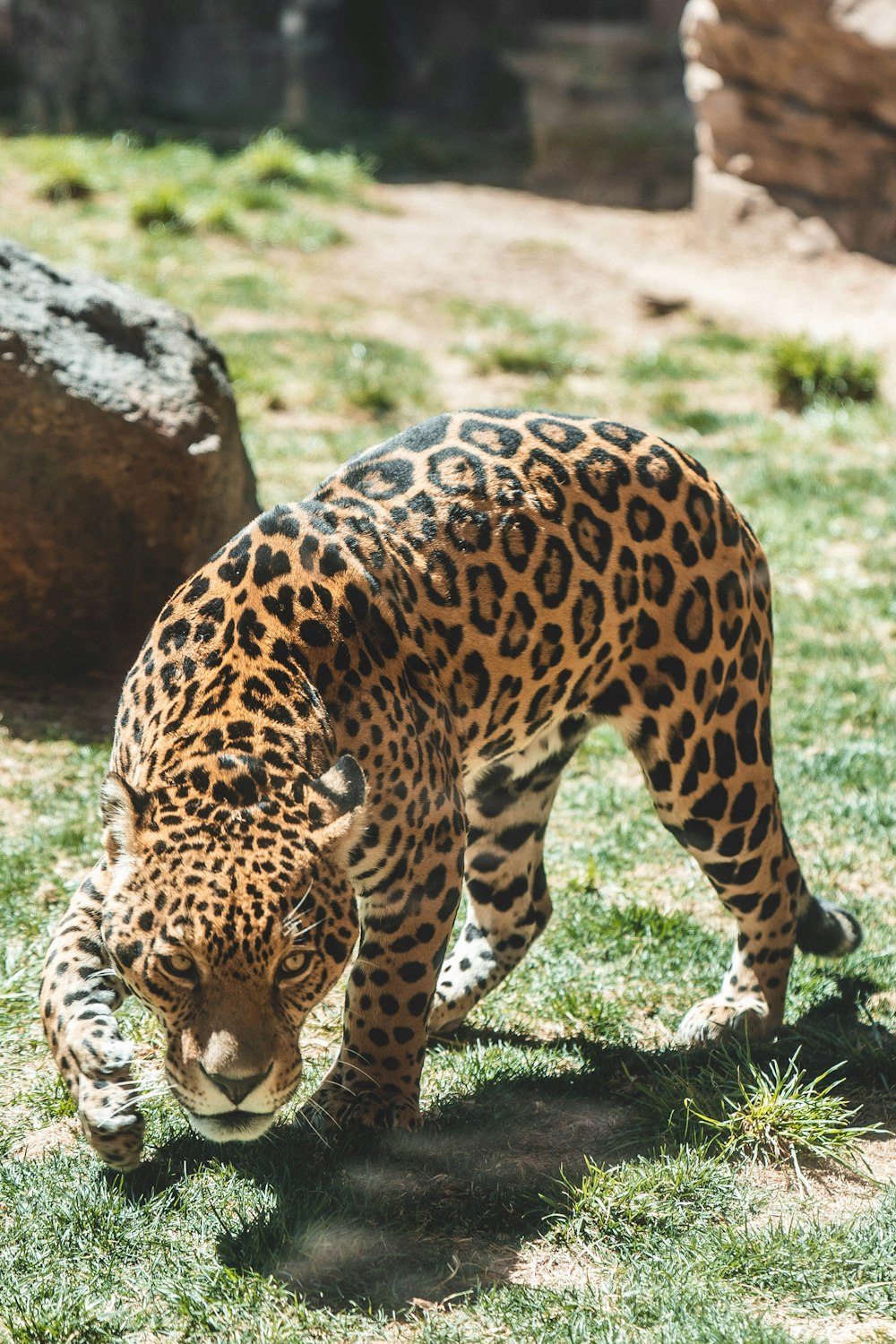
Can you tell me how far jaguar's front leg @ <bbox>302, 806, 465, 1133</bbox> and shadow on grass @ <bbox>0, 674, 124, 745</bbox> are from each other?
359 cm

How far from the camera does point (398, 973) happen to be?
185 inches

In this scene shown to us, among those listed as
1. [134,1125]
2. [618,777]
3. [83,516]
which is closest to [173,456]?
[83,516]

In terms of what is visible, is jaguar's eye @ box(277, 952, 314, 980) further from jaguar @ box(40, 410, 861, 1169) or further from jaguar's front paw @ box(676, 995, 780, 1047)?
jaguar's front paw @ box(676, 995, 780, 1047)

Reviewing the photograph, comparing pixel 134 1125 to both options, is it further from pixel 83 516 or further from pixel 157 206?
pixel 157 206

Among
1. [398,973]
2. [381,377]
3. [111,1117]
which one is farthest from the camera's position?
[381,377]

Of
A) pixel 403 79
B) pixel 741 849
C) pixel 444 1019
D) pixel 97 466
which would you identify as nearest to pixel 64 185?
pixel 97 466

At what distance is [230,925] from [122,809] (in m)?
0.46

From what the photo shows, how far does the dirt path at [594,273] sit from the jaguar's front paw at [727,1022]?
30.8 feet

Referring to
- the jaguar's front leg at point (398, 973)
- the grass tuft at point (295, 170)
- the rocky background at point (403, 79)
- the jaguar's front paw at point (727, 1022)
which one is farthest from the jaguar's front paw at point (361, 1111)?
the rocky background at point (403, 79)

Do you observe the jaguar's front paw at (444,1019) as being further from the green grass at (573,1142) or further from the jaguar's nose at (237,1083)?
the jaguar's nose at (237,1083)

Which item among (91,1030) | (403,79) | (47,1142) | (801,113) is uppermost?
(801,113)

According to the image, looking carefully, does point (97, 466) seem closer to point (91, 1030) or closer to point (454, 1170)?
point (91, 1030)

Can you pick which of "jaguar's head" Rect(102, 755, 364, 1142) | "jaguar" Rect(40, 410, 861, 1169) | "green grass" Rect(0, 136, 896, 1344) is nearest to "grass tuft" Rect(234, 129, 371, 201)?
"green grass" Rect(0, 136, 896, 1344)

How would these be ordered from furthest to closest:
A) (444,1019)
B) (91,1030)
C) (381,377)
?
(381,377) → (444,1019) → (91,1030)
